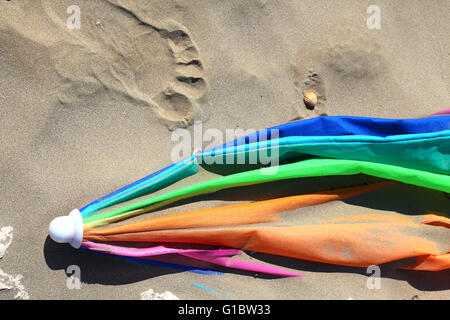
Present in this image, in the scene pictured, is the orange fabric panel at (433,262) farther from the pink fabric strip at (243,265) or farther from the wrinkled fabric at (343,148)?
the pink fabric strip at (243,265)

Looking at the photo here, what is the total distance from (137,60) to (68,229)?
97 cm

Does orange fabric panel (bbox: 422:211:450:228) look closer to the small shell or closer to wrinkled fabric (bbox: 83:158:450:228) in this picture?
wrinkled fabric (bbox: 83:158:450:228)

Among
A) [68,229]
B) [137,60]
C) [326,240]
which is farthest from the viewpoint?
[137,60]

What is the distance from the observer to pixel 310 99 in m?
2.08

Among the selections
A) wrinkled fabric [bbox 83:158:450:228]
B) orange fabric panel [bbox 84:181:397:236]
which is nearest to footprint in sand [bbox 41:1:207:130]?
wrinkled fabric [bbox 83:158:450:228]

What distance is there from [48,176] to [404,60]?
Answer: 7.04 ft

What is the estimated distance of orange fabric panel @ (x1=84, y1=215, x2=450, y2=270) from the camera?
186cm

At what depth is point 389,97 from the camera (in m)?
2.14

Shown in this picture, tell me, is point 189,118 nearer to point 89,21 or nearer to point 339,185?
point 89,21

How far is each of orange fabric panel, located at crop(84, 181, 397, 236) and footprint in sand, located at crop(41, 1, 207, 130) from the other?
1.71 ft

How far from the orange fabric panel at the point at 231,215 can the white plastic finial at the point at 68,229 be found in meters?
0.05

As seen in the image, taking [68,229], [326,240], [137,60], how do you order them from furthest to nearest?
1. [137,60]
2. [326,240]
3. [68,229]

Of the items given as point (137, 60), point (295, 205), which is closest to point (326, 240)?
point (295, 205)

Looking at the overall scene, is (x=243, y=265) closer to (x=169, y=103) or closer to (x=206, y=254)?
(x=206, y=254)
